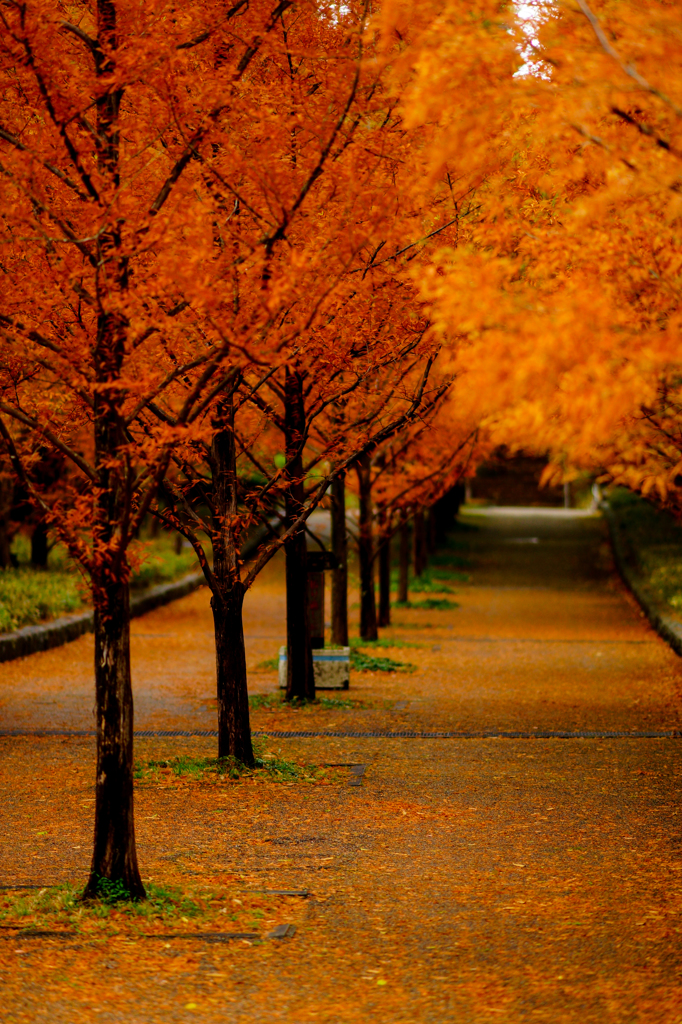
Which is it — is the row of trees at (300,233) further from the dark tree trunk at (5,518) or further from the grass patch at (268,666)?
the dark tree trunk at (5,518)

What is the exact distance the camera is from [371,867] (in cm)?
668

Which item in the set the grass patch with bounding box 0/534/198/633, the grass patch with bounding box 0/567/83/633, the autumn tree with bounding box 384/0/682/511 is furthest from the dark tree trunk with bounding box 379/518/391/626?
the autumn tree with bounding box 384/0/682/511

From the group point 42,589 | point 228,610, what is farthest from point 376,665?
point 228,610

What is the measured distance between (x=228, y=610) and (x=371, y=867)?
2.81 meters

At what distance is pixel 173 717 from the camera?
11883 mm

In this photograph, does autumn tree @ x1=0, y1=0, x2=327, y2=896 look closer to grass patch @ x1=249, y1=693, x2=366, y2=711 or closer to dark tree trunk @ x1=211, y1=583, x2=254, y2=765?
dark tree trunk @ x1=211, y1=583, x2=254, y2=765

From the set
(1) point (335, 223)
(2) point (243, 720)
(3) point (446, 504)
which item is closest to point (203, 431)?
(1) point (335, 223)

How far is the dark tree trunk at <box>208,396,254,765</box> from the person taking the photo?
896 centimetres

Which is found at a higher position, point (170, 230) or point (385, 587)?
point (170, 230)

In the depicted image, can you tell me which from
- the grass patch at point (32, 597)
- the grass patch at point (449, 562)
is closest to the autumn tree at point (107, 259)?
the grass patch at point (32, 597)

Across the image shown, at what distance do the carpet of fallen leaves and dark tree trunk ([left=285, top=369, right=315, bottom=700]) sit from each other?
0.45 meters

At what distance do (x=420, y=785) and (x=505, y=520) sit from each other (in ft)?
133

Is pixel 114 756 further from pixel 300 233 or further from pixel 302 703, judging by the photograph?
pixel 302 703

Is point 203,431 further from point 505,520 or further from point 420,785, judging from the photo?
point 505,520
